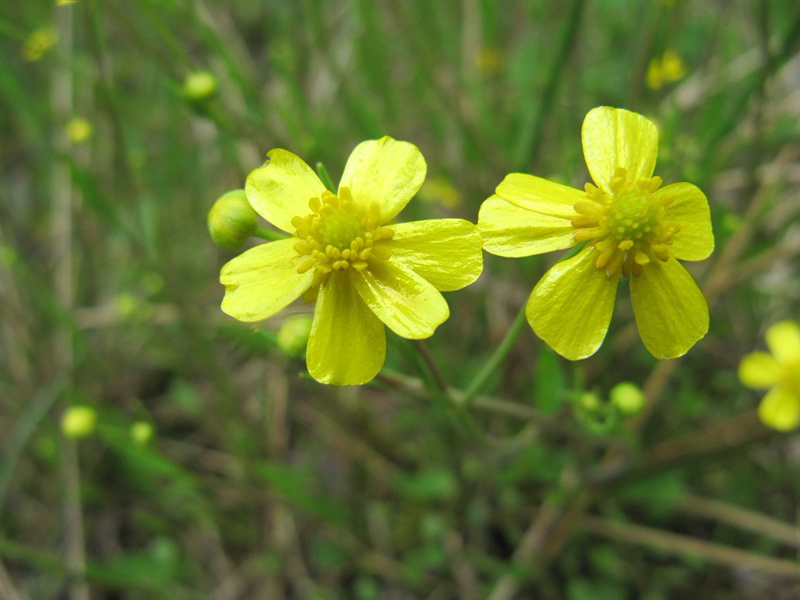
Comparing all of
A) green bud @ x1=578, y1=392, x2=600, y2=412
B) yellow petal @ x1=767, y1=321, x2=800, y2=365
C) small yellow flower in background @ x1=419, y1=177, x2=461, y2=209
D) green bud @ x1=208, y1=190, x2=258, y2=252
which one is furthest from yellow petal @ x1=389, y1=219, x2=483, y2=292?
small yellow flower in background @ x1=419, y1=177, x2=461, y2=209

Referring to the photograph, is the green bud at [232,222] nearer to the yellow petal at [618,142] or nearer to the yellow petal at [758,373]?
the yellow petal at [618,142]

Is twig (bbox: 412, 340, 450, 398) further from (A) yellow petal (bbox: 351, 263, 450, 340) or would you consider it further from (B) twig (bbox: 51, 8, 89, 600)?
(B) twig (bbox: 51, 8, 89, 600)

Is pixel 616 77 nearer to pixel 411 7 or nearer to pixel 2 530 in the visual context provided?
pixel 411 7

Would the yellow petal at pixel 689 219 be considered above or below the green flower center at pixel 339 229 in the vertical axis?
above

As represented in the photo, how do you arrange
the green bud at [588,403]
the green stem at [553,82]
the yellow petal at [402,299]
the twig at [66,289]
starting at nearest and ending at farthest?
the yellow petal at [402,299]
the green bud at [588,403]
the green stem at [553,82]
the twig at [66,289]

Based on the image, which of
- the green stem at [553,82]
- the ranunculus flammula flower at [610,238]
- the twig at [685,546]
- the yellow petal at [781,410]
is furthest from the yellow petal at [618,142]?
the twig at [685,546]

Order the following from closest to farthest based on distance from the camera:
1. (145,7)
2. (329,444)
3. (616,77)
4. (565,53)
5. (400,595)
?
(145,7)
(565,53)
(400,595)
(329,444)
(616,77)

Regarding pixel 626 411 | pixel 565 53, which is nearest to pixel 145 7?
pixel 565 53
